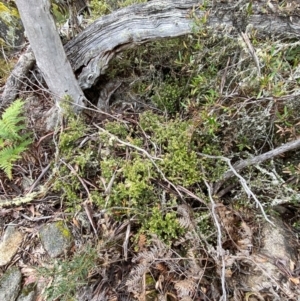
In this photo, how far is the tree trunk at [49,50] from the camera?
104 inches

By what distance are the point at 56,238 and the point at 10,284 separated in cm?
55

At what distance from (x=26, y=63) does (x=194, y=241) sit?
8.50ft

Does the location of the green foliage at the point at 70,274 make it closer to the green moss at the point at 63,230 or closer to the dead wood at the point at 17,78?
the green moss at the point at 63,230

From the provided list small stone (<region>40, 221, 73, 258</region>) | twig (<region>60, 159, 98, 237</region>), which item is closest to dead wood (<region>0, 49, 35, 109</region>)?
twig (<region>60, 159, 98, 237</region>)

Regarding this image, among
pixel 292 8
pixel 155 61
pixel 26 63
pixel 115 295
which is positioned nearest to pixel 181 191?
pixel 115 295

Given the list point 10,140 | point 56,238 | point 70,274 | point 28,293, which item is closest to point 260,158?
point 70,274

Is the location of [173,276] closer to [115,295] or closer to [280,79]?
[115,295]

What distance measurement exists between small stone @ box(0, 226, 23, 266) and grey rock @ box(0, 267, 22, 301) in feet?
0.39

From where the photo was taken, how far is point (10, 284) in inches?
105

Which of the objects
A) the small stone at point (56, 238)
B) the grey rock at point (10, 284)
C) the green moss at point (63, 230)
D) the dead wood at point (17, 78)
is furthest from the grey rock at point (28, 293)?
the dead wood at point (17, 78)

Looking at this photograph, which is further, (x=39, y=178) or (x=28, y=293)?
(x=39, y=178)

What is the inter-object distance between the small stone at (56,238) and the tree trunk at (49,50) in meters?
1.22

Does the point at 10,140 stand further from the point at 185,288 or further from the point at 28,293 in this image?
the point at 185,288

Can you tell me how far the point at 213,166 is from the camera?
8.66 feet
